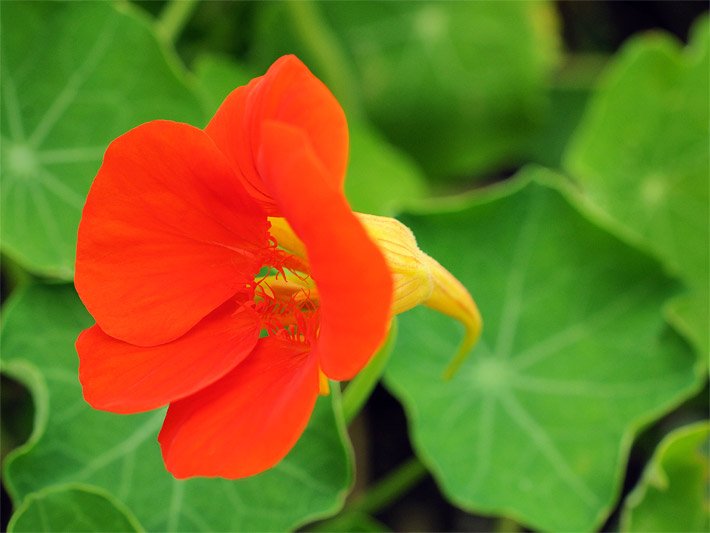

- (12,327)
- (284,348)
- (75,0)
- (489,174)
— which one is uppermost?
(75,0)

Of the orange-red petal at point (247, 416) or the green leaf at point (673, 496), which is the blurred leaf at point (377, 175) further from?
the orange-red petal at point (247, 416)

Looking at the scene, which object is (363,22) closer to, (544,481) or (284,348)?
(544,481)

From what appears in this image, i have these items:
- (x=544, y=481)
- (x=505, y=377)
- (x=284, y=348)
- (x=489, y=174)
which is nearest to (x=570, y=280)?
(x=505, y=377)

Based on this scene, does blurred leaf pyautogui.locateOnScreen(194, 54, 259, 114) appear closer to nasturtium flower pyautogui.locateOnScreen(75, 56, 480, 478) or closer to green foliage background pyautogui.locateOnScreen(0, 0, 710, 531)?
green foliage background pyautogui.locateOnScreen(0, 0, 710, 531)

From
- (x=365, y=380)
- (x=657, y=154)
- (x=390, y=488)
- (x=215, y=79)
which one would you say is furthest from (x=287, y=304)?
(x=657, y=154)

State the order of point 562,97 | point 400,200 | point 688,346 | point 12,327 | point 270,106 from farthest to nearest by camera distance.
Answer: point 562,97, point 400,200, point 688,346, point 12,327, point 270,106

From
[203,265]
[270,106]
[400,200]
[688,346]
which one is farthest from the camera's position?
[400,200]

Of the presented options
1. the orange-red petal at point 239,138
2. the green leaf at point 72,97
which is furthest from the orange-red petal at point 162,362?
the green leaf at point 72,97

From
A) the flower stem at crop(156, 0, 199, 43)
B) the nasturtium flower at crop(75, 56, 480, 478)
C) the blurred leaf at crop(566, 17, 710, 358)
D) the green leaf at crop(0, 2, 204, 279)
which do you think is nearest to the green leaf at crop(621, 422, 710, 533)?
the blurred leaf at crop(566, 17, 710, 358)
